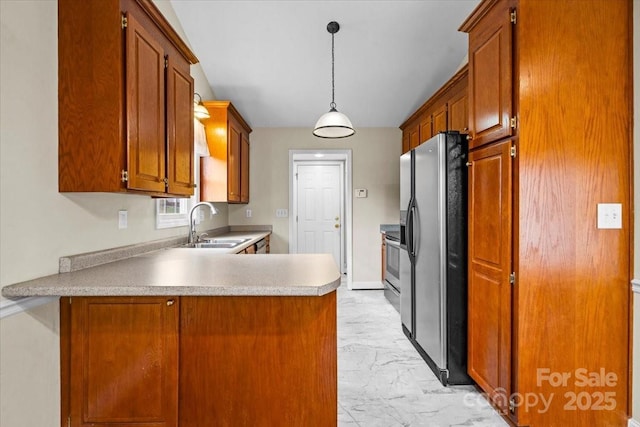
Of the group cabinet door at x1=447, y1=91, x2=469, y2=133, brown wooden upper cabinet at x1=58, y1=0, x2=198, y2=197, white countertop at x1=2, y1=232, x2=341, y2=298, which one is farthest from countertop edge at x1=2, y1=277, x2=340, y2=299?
cabinet door at x1=447, y1=91, x2=469, y2=133

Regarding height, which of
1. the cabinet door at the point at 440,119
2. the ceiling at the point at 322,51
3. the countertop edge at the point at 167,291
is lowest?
the countertop edge at the point at 167,291

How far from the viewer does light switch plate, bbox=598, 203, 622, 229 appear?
5.73 ft

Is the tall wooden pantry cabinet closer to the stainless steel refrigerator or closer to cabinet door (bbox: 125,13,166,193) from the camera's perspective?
the stainless steel refrigerator

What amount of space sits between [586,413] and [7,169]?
2857mm

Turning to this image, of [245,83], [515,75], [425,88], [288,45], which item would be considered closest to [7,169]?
[515,75]

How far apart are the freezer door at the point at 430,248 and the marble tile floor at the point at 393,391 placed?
0.19 m

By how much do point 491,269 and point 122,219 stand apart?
2223 mm

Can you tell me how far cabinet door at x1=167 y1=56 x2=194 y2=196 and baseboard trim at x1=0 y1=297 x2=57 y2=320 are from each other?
84 centimetres

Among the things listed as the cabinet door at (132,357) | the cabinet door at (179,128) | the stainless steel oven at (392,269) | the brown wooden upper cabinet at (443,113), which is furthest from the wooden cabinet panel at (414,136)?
the cabinet door at (132,357)

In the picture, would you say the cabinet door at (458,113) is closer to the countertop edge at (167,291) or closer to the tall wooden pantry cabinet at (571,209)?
the tall wooden pantry cabinet at (571,209)

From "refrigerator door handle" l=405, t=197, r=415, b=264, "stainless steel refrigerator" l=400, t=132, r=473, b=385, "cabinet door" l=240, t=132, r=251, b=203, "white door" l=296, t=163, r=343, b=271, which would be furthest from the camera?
"white door" l=296, t=163, r=343, b=271

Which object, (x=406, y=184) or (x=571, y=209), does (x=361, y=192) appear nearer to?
(x=406, y=184)

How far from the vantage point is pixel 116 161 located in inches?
61.7

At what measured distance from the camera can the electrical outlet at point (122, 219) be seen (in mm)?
2104
